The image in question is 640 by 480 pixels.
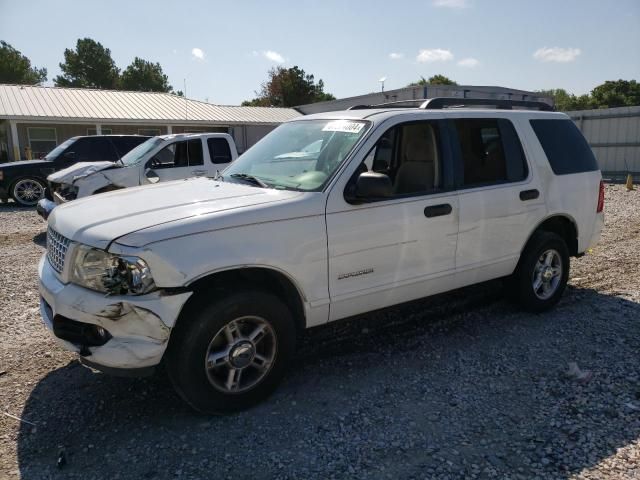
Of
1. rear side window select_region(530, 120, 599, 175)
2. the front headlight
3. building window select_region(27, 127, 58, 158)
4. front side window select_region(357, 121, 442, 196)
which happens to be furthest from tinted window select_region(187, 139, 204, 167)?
building window select_region(27, 127, 58, 158)

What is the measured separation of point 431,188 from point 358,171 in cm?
80

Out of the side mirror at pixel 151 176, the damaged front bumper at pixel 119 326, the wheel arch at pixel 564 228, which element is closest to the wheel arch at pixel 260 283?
the damaged front bumper at pixel 119 326

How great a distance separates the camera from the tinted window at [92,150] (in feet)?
42.4

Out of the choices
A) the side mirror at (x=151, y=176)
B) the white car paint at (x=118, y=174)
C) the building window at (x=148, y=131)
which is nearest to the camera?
the white car paint at (x=118, y=174)

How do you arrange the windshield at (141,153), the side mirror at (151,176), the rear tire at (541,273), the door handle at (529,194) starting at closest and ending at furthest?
1. the door handle at (529,194)
2. the rear tire at (541,273)
3. the side mirror at (151,176)
4. the windshield at (141,153)

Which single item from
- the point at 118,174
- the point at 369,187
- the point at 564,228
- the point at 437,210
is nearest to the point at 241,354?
the point at 369,187

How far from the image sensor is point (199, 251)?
2949 millimetres

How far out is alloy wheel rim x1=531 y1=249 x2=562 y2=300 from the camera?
16.4ft

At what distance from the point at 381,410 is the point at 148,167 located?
304 inches

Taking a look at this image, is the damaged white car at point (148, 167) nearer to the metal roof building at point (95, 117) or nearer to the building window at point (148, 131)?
the metal roof building at point (95, 117)

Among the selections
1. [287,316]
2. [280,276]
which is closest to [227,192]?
[280,276]

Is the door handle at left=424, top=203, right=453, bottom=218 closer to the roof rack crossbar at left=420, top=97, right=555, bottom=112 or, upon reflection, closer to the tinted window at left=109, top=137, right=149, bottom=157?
the roof rack crossbar at left=420, top=97, right=555, bottom=112

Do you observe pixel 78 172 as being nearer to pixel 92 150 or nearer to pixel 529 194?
pixel 92 150

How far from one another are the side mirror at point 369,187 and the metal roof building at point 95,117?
2305cm
